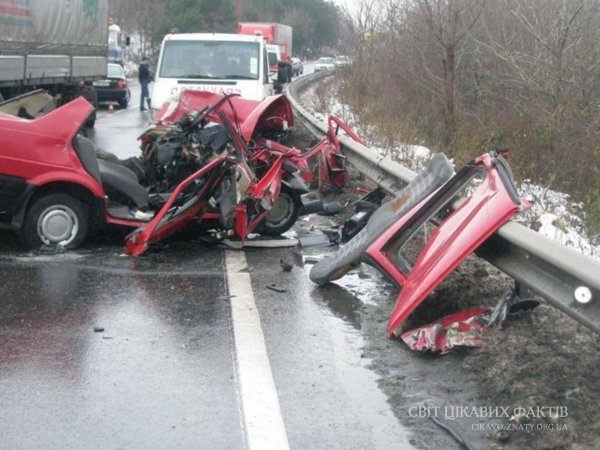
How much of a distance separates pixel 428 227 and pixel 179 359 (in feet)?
10.1

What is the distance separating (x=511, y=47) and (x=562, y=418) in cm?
1225

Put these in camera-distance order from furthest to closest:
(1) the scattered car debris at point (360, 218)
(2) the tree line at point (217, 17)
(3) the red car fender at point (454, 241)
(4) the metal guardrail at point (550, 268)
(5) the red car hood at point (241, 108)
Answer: (2) the tree line at point (217, 17)
(5) the red car hood at point (241, 108)
(1) the scattered car debris at point (360, 218)
(3) the red car fender at point (454, 241)
(4) the metal guardrail at point (550, 268)

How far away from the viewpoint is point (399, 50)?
22.0 m

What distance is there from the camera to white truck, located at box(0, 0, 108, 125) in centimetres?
1878

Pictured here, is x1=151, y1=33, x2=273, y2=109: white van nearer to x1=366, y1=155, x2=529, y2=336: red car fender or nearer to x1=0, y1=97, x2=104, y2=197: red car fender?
x1=0, y1=97, x2=104, y2=197: red car fender

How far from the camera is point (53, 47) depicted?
2239cm

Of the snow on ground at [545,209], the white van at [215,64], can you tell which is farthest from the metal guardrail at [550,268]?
the white van at [215,64]

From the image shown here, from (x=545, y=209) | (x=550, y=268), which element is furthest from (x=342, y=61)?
(x=550, y=268)

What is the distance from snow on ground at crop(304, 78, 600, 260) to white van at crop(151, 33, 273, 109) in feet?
7.23

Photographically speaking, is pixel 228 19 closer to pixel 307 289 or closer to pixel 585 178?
pixel 585 178

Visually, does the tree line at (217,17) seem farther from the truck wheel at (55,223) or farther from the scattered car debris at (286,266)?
the scattered car debris at (286,266)

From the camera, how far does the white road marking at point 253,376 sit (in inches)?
170

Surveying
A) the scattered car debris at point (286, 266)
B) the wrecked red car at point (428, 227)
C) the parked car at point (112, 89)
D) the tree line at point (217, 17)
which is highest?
the wrecked red car at point (428, 227)

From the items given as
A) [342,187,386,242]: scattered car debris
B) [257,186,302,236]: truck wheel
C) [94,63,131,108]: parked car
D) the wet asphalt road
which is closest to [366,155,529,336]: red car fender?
the wet asphalt road
